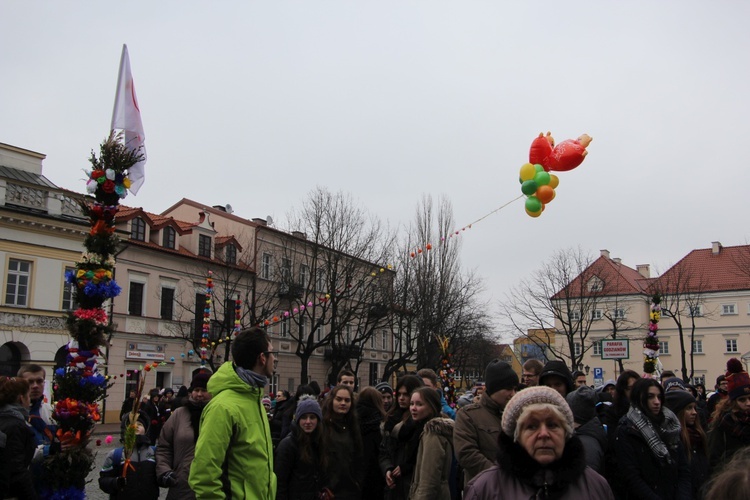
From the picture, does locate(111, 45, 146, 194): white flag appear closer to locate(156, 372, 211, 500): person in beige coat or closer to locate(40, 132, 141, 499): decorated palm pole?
locate(40, 132, 141, 499): decorated palm pole

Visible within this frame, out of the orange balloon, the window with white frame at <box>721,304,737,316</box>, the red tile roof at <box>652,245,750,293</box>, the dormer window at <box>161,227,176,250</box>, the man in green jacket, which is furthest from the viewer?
the window with white frame at <box>721,304,737,316</box>

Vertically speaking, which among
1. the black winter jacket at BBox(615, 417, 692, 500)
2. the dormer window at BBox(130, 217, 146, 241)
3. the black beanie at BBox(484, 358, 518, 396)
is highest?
the dormer window at BBox(130, 217, 146, 241)

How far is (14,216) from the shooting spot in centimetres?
2969

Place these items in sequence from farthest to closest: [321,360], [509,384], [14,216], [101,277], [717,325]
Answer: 1. [717,325]
2. [321,360]
3. [14,216]
4. [101,277]
5. [509,384]

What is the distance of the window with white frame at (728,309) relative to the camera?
61.6m

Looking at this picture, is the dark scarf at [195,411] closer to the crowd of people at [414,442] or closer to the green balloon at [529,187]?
the crowd of people at [414,442]

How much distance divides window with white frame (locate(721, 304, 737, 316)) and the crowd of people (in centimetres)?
6034

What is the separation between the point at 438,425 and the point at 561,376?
1147 millimetres

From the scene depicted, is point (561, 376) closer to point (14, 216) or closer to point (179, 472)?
point (179, 472)

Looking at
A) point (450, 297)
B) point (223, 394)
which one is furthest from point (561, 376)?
point (450, 297)

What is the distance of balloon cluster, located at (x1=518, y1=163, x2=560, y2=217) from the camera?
451 inches

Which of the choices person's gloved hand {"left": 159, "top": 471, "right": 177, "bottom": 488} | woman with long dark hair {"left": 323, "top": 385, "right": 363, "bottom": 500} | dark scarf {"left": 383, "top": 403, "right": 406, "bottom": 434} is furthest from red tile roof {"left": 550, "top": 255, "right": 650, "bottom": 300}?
person's gloved hand {"left": 159, "top": 471, "right": 177, "bottom": 488}

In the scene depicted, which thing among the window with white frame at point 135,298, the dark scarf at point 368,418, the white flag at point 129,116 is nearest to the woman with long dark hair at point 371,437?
the dark scarf at point 368,418

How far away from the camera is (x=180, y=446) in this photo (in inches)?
252
